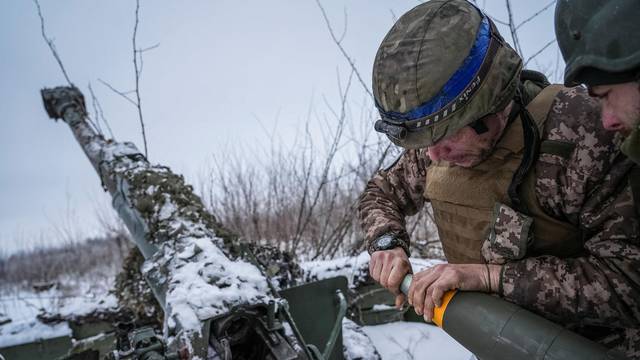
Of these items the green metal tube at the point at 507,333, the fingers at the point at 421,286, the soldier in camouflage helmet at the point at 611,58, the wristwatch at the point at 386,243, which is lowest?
the green metal tube at the point at 507,333

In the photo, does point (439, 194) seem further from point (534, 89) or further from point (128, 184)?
point (128, 184)

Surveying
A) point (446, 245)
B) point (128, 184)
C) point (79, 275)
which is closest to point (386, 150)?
point (128, 184)

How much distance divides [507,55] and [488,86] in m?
0.17

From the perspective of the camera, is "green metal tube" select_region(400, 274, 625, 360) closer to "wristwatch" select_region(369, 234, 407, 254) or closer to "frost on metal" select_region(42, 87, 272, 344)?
"wristwatch" select_region(369, 234, 407, 254)

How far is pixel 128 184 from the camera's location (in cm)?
299

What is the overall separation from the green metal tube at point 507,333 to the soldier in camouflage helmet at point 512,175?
57 millimetres

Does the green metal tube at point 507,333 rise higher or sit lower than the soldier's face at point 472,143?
lower

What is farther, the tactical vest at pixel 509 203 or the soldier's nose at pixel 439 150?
the soldier's nose at pixel 439 150

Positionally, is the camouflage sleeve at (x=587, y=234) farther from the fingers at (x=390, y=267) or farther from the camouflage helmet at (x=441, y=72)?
the fingers at (x=390, y=267)

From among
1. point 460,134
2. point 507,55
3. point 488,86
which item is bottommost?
point 460,134

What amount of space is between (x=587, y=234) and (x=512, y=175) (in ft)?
0.88

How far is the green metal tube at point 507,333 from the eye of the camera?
94 centimetres

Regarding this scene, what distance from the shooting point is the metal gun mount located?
171cm

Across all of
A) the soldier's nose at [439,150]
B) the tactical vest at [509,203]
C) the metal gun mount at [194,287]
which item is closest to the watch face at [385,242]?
the tactical vest at [509,203]
